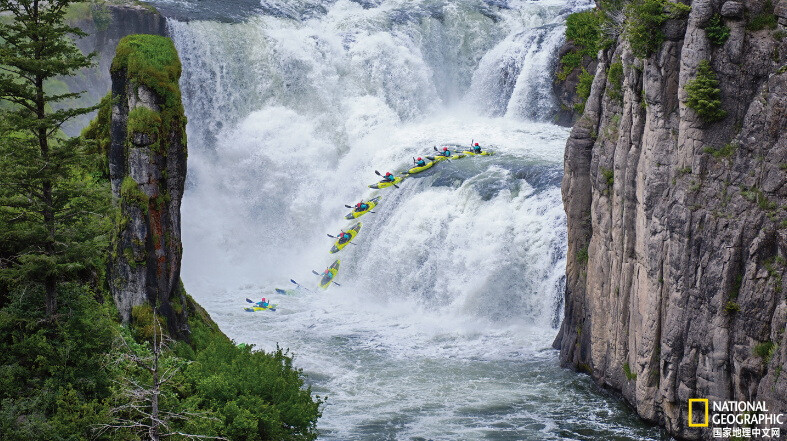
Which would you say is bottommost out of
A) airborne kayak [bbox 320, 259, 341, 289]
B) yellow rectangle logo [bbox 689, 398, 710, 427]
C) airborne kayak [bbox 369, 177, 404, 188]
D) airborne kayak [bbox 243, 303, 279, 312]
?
yellow rectangle logo [bbox 689, 398, 710, 427]

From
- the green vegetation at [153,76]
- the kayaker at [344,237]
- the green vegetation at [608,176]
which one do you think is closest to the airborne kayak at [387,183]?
the kayaker at [344,237]

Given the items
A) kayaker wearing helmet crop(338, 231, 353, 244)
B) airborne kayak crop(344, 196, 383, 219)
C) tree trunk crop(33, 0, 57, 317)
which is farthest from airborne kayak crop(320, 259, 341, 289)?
tree trunk crop(33, 0, 57, 317)

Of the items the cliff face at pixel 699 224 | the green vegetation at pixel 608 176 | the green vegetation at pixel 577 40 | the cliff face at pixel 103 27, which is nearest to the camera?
the cliff face at pixel 699 224

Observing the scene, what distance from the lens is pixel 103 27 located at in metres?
46.9

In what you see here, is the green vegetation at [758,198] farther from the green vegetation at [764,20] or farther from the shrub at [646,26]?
the shrub at [646,26]

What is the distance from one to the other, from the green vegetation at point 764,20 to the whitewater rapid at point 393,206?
10.1 metres

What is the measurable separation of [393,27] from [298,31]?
17.7 feet

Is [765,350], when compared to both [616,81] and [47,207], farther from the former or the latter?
[47,207]

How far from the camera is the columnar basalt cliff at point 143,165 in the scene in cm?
2289

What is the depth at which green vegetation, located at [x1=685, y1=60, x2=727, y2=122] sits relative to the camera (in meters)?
20.4

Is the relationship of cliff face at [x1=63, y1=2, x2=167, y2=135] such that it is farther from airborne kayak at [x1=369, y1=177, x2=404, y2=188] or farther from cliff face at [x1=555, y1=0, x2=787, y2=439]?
cliff face at [x1=555, y1=0, x2=787, y2=439]

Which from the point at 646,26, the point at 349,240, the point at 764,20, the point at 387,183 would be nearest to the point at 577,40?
the point at 387,183

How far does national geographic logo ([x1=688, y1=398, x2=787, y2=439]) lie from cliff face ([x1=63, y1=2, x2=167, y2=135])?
34.1 metres

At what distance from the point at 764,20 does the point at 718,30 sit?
0.96 meters
